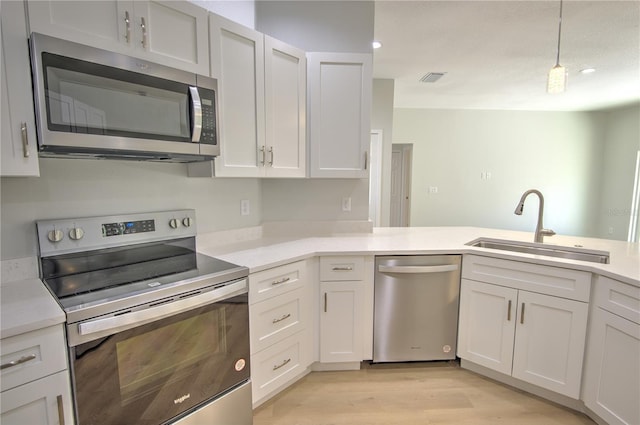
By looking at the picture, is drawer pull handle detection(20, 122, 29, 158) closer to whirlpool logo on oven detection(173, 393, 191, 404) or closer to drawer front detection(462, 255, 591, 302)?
whirlpool logo on oven detection(173, 393, 191, 404)

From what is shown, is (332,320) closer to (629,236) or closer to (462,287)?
(462,287)

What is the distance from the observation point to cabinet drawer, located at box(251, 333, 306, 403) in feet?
5.55

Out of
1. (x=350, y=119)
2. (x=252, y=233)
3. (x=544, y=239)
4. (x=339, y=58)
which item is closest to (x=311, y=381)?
(x=252, y=233)

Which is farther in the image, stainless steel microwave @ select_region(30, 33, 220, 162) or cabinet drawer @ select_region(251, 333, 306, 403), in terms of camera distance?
cabinet drawer @ select_region(251, 333, 306, 403)

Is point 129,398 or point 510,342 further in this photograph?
point 510,342

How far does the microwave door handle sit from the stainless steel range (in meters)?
0.53

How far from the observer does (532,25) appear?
2.78m

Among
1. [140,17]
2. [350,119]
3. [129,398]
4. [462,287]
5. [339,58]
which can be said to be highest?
[339,58]

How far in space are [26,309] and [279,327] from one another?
43.6 inches

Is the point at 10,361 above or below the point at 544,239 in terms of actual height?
below

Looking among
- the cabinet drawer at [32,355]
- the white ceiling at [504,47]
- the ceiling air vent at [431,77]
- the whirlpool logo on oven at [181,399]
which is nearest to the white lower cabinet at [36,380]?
the cabinet drawer at [32,355]

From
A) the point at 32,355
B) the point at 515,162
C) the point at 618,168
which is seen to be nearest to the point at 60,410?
the point at 32,355

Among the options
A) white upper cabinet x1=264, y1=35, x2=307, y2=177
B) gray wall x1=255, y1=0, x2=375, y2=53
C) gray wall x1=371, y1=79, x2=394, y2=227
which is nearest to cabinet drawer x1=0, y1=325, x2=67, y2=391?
white upper cabinet x1=264, y1=35, x2=307, y2=177

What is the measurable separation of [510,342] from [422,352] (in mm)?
546
